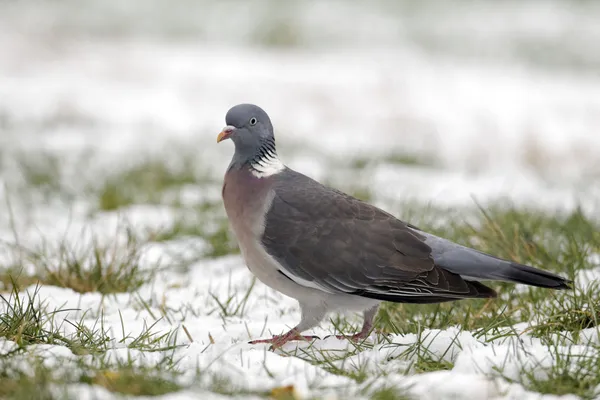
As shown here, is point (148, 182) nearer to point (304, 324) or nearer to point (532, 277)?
point (304, 324)

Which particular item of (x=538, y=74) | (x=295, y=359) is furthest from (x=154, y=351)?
(x=538, y=74)

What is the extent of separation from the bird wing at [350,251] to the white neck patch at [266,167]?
124 millimetres

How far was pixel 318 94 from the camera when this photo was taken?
11531 mm

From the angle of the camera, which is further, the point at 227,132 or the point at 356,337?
the point at 227,132

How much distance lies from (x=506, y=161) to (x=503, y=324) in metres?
7.00

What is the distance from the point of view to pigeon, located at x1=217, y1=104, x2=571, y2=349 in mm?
3424

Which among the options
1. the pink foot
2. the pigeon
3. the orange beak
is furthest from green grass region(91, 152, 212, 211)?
the pink foot

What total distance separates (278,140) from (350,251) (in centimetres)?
649

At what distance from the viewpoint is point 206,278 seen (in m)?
4.80

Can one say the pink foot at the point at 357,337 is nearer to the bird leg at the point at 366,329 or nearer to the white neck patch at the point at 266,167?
the bird leg at the point at 366,329

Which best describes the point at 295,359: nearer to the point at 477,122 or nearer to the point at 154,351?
the point at 154,351

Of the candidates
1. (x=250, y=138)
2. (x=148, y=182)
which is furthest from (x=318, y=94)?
(x=250, y=138)

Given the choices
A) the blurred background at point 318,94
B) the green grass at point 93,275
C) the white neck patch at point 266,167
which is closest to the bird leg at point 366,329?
the white neck patch at point 266,167

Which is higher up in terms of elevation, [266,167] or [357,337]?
[266,167]
